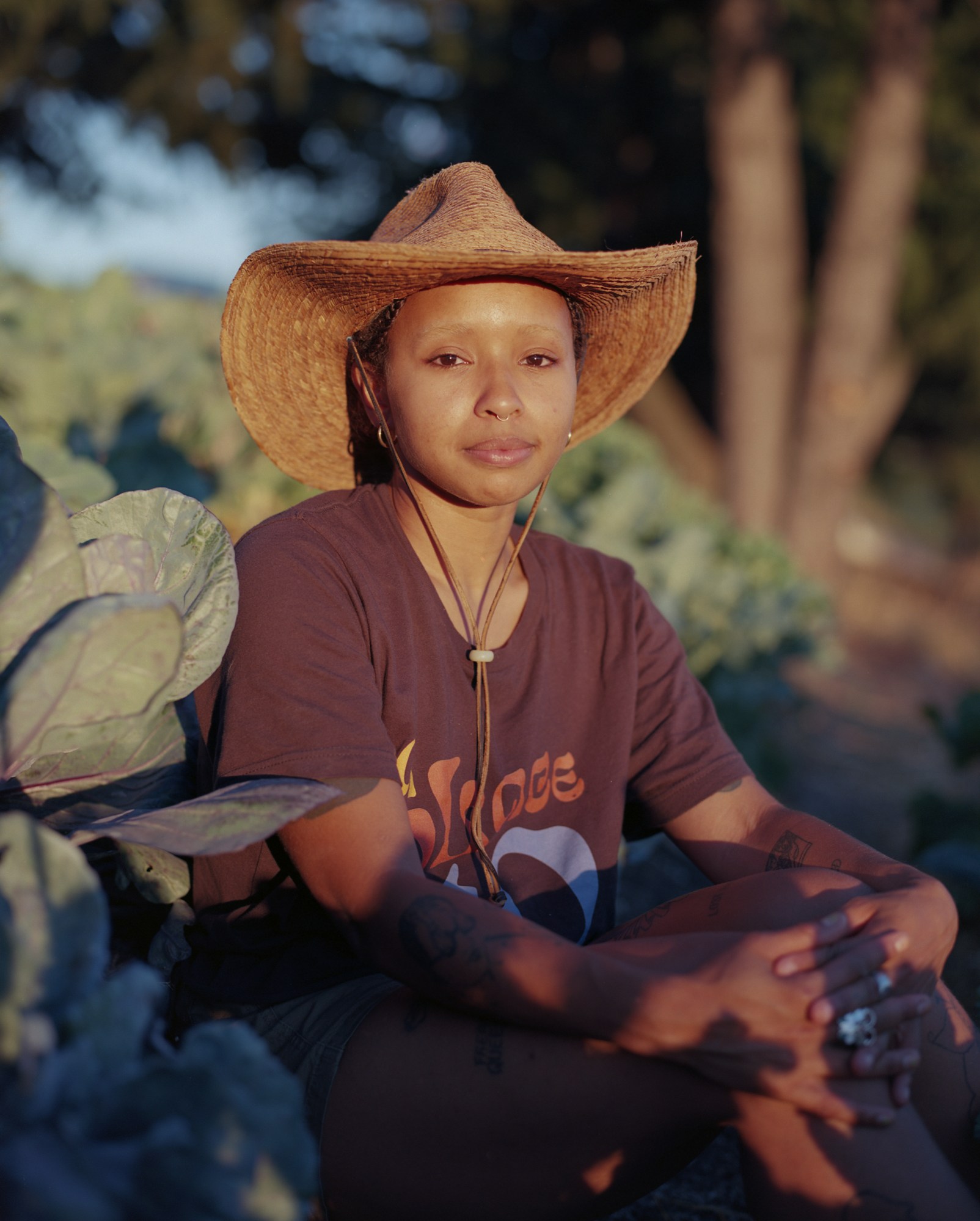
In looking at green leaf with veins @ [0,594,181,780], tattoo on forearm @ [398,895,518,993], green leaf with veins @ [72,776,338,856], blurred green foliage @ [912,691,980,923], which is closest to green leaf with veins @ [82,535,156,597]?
green leaf with veins @ [0,594,181,780]

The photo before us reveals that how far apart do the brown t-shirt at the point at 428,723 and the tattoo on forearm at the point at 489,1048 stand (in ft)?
0.93

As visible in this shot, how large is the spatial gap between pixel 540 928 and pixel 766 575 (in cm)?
364

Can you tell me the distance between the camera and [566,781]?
196cm

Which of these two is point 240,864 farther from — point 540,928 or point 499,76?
point 499,76

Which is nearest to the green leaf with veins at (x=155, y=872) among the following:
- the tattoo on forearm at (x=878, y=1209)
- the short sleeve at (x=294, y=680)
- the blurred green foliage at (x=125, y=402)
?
the short sleeve at (x=294, y=680)

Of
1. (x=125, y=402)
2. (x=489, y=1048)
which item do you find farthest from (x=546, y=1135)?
(x=125, y=402)

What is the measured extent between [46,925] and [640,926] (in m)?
1.07

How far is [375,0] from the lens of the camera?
937cm

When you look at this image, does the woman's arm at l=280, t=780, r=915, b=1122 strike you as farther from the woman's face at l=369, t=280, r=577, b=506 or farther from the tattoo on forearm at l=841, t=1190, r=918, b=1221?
the woman's face at l=369, t=280, r=577, b=506

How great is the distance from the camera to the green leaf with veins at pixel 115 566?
135 centimetres

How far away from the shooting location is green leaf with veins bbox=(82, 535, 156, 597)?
1346 mm

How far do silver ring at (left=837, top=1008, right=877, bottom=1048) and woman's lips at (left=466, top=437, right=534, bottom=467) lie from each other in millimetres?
958

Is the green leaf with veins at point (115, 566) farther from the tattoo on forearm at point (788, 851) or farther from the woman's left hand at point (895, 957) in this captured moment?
the tattoo on forearm at point (788, 851)

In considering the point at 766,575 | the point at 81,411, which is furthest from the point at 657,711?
the point at 766,575
